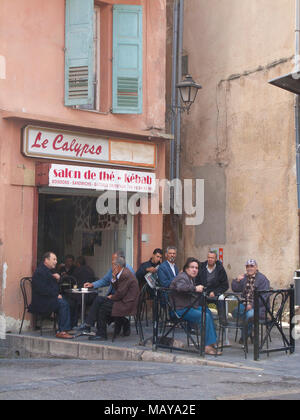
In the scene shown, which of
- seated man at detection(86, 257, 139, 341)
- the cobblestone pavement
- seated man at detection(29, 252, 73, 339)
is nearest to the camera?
the cobblestone pavement

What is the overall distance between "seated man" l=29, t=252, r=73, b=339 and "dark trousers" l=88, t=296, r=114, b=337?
1.52 ft

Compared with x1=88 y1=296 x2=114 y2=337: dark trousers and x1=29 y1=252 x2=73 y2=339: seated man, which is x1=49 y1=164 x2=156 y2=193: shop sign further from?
x1=88 y1=296 x2=114 y2=337: dark trousers

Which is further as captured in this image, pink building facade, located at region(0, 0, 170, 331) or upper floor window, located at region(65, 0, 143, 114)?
upper floor window, located at region(65, 0, 143, 114)

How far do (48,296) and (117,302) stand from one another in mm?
1176

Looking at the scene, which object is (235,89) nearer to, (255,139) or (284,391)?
(255,139)

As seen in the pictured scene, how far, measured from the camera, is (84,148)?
42.3ft

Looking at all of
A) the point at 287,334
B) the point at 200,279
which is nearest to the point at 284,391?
the point at 287,334

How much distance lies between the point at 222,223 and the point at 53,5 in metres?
5.66

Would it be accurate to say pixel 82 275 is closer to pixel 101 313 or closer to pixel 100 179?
pixel 100 179

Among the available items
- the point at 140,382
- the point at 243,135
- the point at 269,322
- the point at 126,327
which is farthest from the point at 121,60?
the point at 140,382

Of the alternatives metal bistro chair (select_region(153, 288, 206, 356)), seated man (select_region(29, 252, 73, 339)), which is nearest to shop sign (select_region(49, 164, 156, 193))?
seated man (select_region(29, 252, 73, 339))

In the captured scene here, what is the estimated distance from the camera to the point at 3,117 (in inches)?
465

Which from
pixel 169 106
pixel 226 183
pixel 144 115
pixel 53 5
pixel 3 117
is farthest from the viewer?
pixel 169 106

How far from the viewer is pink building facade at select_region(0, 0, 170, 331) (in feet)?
39.2
